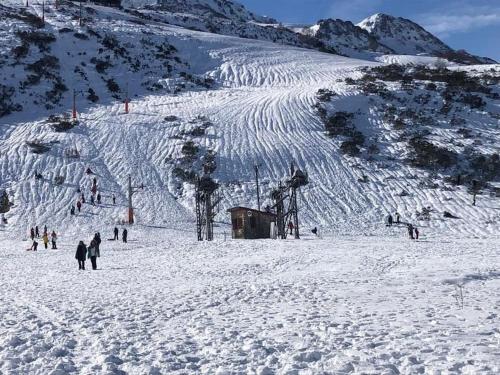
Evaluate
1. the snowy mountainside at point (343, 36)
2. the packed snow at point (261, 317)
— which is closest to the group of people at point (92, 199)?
the packed snow at point (261, 317)

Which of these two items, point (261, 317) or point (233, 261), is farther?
point (233, 261)

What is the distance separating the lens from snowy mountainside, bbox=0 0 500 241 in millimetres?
46781

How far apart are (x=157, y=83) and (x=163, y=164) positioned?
2903 centimetres

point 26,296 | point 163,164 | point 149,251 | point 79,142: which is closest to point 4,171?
point 79,142

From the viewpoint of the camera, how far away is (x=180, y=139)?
61.9m

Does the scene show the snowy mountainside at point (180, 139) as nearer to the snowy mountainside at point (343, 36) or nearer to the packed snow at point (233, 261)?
the packed snow at point (233, 261)

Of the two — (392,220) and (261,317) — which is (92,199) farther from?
(261,317)

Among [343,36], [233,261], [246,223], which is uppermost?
[343,36]

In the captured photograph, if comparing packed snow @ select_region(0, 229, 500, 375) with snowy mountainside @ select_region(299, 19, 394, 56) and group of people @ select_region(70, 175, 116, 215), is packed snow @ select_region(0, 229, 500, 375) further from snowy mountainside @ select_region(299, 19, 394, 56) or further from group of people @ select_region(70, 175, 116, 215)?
snowy mountainside @ select_region(299, 19, 394, 56)

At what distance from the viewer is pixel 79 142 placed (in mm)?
59719

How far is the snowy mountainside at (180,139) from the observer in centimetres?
4678

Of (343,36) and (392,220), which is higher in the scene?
(343,36)

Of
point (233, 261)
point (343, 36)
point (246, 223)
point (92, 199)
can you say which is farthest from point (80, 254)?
point (343, 36)

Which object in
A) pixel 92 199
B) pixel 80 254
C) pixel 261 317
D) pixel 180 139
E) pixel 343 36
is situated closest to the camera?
pixel 261 317
